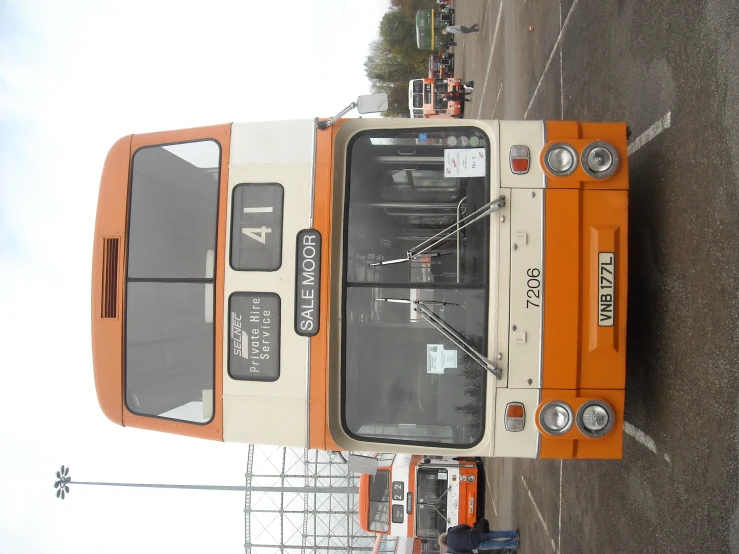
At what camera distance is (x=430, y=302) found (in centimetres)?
423

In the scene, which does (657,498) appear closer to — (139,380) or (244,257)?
(244,257)

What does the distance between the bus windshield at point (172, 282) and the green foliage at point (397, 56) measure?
2978 centimetres

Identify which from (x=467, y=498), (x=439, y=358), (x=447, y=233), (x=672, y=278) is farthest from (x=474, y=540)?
(x=447, y=233)

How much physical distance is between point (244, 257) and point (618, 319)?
109 inches

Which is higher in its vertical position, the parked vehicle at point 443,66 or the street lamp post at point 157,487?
the parked vehicle at point 443,66

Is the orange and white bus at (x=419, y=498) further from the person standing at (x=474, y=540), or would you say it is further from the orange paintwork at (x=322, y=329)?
the orange paintwork at (x=322, y=329)

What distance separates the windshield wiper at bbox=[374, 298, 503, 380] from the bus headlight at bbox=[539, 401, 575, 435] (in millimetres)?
390

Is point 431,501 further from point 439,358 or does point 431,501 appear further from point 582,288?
point 582,288

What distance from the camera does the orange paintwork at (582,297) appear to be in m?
4.07

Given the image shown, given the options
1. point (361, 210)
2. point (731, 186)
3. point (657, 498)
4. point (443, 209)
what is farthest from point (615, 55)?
point (657, 498)

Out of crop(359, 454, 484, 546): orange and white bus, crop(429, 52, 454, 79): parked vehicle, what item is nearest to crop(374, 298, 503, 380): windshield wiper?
crop(359, 454, 484, 546): orange and white bus

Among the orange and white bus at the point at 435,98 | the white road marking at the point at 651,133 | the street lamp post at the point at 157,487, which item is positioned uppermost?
the orange and white bus at the point at 435,98

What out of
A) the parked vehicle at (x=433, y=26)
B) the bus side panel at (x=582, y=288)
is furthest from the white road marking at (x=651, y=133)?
the parked vehicle at (x=433, y=26)

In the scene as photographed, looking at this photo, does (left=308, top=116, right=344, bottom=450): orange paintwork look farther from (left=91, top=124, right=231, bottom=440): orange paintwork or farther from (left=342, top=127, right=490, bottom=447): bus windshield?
(left=91, top=124, right=231, bottom=440): orange paintwork
